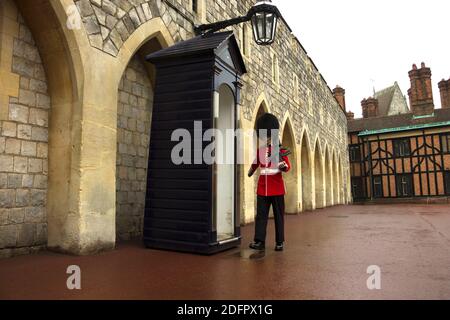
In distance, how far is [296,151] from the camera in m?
13.2

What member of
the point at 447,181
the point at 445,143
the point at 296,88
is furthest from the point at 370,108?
the point at 296,88

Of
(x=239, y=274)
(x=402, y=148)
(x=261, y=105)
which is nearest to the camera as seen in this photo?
(x=239, y=274)

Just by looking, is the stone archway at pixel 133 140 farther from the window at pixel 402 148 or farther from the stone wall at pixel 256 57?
the window at pixel 402 148

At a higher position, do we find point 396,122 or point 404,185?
point 396,122

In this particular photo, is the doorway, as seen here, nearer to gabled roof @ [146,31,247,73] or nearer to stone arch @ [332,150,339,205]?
gabled roof @ [146,31,247,73]

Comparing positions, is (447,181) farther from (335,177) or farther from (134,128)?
(134,128)

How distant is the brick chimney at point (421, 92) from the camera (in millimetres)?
30336

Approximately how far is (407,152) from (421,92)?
23.0 feet

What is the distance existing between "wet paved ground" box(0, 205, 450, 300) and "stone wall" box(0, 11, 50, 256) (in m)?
0.34

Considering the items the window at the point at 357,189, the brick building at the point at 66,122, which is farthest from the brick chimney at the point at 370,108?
the brick building at the point at 66,122

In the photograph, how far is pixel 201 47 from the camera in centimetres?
464

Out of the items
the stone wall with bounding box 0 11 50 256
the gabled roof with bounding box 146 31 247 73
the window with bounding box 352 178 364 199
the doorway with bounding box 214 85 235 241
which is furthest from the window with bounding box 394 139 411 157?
the stone wall with bounding box 0 11 50 256

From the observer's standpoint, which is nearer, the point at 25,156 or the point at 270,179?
the point at 25,156

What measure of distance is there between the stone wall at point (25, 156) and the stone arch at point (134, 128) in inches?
47.8
